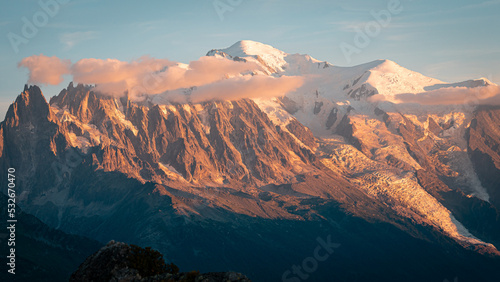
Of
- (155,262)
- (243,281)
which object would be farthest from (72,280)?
(243,281)

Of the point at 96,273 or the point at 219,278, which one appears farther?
the point at 96,273

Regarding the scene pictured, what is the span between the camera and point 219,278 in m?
120

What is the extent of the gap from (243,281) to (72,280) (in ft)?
130

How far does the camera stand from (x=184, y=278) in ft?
397

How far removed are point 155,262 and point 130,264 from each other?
19.0 ft

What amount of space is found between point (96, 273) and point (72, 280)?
5.90 metres

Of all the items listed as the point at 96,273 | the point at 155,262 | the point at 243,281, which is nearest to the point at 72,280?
the point at 96,273

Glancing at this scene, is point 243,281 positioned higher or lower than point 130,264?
lower

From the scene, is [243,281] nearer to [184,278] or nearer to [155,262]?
[184,278]

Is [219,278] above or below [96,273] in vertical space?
below

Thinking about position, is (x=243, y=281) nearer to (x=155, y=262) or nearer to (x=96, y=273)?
(x=155, y=262)

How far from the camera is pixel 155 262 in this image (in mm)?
133500

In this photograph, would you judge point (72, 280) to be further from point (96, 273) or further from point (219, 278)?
point (219, 278)

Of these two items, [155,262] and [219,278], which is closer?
[219,278]
